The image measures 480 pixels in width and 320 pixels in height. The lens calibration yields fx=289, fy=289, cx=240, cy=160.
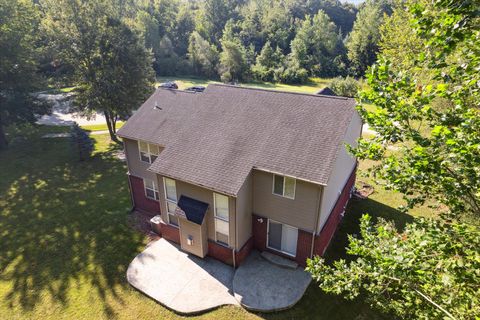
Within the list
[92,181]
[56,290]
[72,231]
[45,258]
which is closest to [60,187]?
[92,181]

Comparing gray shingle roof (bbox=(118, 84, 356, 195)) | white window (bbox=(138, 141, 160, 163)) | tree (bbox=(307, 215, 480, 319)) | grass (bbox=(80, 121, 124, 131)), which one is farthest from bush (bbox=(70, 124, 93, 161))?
tree (bbox=(307, 215, 480, 319))

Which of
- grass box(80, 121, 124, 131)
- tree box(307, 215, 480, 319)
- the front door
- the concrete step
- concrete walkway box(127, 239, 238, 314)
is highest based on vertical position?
tree box(307, 215, 480, 319)

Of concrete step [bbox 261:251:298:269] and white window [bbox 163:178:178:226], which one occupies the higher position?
white window [bbox 163:178:178:226]

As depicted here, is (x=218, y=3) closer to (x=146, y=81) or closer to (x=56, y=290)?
(x=146, y=81)

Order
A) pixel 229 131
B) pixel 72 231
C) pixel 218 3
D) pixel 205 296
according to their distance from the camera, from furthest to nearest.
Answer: pixel 218 3 < pixel 72 231 < pixel 229 131 < pixel 205 296

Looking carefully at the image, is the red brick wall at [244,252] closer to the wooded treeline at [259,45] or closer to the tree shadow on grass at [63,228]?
the tree shadow on grass at [63,228]

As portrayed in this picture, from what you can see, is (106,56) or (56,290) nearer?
(56,290)

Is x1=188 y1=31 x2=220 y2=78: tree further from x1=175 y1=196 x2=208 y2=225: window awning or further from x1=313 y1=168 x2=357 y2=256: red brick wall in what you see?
x1=175 y1=196 x2=208 y2=225: window awning
